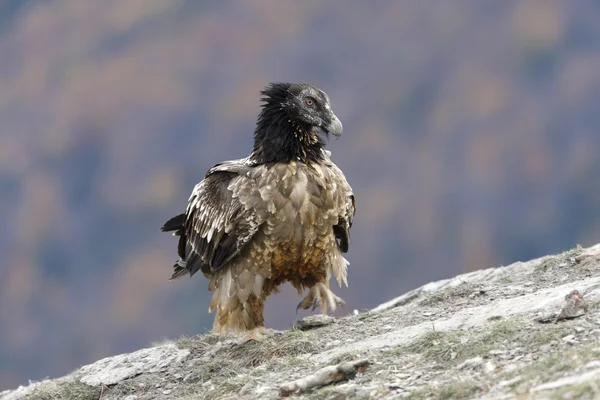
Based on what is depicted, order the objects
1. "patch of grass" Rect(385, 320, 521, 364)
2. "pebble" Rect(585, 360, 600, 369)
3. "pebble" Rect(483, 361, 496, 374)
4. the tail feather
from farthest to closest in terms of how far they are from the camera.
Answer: the tail feather
"patch of grass" Rect(385, 320, 521, 364)
"pebble" Rect(483, 361, 496, 374)
"pebble" Rect(585, 360, 600, 369)

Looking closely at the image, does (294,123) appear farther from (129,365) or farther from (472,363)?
(472,363)

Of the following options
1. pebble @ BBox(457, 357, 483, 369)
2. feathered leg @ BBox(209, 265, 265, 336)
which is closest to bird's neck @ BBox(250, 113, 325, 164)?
feathered leg @ BBox(209, 265, 265, 336)

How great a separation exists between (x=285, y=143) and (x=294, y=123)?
25 cm

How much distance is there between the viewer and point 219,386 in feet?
22.3

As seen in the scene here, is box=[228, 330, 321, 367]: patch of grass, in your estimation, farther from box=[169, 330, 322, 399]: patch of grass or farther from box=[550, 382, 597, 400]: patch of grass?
box=[550, 382, 597, 400]: patch of grass

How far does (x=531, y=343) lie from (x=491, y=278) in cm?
399

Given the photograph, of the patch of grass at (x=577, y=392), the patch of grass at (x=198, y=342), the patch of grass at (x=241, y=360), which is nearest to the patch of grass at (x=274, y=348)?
the patch of grass at (x=241, y=360)

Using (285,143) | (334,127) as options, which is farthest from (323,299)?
(334,127)

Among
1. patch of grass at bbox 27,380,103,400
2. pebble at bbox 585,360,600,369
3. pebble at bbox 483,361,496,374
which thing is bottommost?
pebble at bbox 585,360,600,369

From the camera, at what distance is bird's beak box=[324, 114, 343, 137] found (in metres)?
8.51

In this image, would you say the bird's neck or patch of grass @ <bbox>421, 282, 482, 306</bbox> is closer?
patch of grass @ <bbox>421, 282, 482, 306</bbox>

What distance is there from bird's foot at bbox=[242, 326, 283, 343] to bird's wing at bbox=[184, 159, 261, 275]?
0.71m

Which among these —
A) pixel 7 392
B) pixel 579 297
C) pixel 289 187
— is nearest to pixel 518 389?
pixel 579 297

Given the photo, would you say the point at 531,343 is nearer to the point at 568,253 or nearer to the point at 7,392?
the point at 568,253
